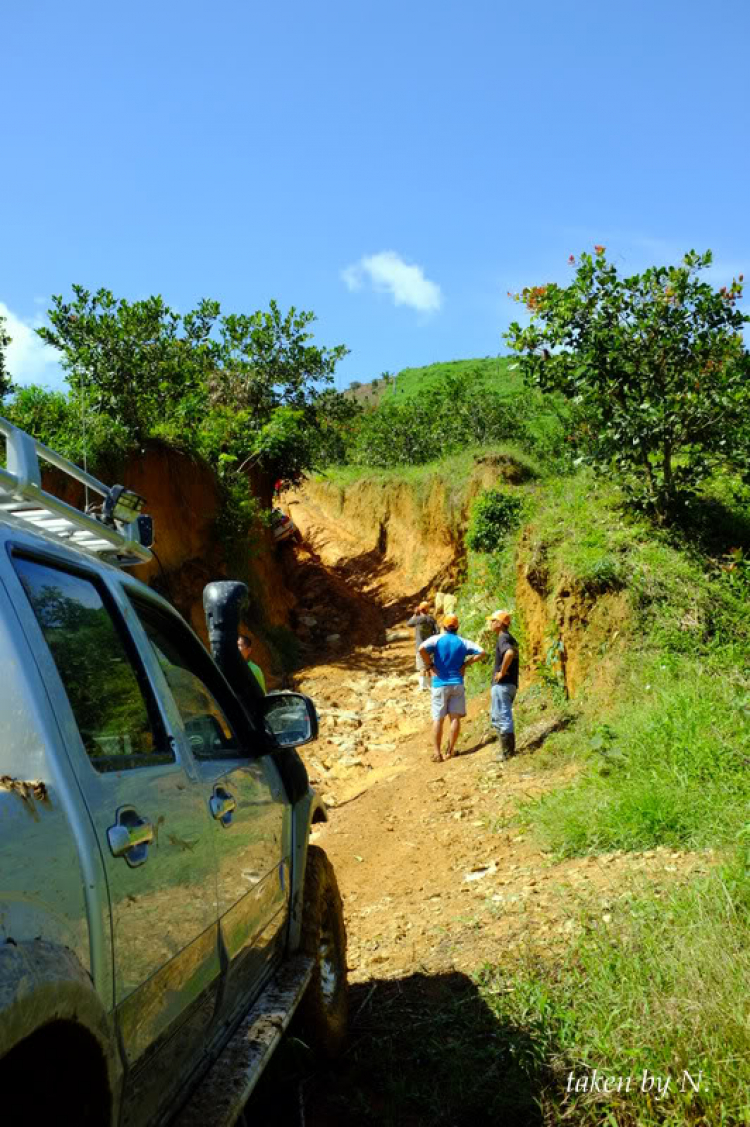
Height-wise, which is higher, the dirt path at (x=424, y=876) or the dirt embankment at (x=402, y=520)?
the dirt embankment at (x=402, y=520)

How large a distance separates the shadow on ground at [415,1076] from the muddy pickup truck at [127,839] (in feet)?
2.00

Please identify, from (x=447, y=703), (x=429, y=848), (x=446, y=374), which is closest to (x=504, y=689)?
(x=447, y=703)

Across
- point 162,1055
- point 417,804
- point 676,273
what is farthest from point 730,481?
point 162,1055

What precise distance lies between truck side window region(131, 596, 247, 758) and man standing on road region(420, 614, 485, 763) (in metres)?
7.82

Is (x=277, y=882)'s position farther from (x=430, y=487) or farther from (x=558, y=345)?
(x=430, y=487)

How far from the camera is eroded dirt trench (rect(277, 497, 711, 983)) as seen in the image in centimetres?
516

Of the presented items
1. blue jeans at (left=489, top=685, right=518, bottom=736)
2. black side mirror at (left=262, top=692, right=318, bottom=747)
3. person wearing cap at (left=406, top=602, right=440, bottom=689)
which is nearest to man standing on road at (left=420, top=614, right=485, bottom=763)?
blue jeans at (left=489, top=685, right=518, bottom=736)

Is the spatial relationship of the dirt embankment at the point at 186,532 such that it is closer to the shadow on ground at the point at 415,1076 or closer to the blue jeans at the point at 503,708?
the blue jeans at the point at 503,708

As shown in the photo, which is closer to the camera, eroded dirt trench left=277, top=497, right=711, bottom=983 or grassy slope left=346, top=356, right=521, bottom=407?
eroded dirt trench left=277, top=497, right=711, bottom=983

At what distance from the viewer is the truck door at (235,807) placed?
8.86ft

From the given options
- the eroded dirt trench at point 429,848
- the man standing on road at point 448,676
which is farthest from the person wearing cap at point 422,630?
the man standing on road at point 448,676

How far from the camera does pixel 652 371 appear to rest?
11062 millimetres

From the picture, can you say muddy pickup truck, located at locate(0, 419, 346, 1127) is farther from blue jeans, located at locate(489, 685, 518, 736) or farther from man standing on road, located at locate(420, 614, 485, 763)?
man standing on road, located at locate(420, 614, 485, 763)

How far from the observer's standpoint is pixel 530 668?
12867 mm
